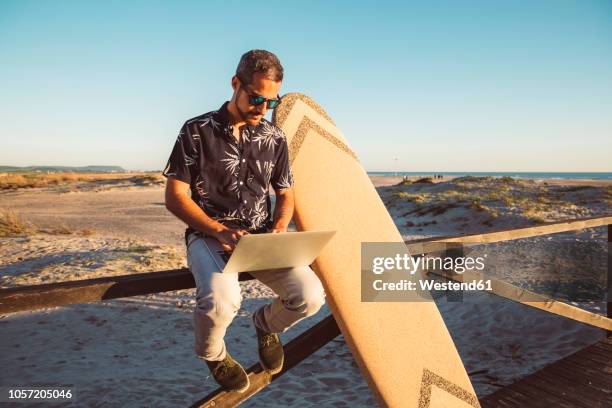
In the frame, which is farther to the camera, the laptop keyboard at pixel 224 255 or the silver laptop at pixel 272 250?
the laptop keyboard at pixel 224 255

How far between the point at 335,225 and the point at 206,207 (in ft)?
2.77

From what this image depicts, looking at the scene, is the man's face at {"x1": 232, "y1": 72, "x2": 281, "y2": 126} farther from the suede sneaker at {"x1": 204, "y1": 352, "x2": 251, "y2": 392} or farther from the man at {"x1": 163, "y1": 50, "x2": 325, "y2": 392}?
the suede sneaker at {"x1": 204, "y1": 352, "x2": 251, "y2": 392}

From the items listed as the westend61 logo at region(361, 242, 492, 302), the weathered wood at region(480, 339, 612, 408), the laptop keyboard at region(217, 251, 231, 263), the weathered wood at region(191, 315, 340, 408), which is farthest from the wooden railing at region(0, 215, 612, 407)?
the weathered wood at region(480, 339, 612, 408)

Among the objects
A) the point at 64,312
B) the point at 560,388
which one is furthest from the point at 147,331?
the point at 560,388

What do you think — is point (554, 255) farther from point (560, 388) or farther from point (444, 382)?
point (444, 382)

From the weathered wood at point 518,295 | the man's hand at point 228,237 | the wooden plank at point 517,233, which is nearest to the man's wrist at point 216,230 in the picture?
the man's hand at point 228,237

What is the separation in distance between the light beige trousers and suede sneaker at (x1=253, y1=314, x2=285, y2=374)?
0.16 feet

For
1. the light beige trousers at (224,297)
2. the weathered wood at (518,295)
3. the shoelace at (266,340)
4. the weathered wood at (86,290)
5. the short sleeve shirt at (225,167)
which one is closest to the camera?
the weathered wood at (86,290)

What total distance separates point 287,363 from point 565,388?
83.2 inches

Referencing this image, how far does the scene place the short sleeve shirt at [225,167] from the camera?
1.95m

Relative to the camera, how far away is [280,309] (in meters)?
1.96

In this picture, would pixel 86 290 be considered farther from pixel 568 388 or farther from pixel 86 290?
pixel 568 388

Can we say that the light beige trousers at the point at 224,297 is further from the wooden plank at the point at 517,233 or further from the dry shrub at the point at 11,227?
the dry shrub at the point at 11,227

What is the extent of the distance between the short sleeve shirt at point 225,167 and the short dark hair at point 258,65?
202 mm
